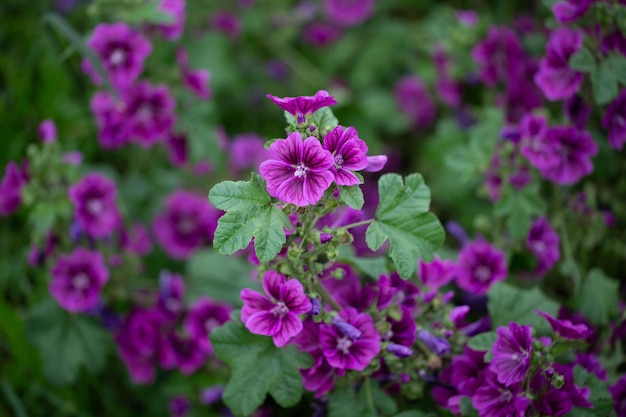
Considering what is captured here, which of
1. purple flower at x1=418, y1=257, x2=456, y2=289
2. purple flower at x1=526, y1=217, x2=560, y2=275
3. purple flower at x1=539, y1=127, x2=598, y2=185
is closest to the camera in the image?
purple flower at x1=418, y1=257, x2=456, y2=289

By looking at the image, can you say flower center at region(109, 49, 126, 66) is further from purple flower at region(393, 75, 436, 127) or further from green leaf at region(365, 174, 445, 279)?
purple flower at region(393, 75, 436, 127)

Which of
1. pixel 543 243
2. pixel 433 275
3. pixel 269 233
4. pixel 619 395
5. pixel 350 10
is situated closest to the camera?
pixel 269 233

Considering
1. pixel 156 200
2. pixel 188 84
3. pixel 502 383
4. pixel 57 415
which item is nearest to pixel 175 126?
pixel 188 84

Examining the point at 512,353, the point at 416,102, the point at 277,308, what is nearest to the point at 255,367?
the point at 277,308

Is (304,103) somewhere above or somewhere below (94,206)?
above

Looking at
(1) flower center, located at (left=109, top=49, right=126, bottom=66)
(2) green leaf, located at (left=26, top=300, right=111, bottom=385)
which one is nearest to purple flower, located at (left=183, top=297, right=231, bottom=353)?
(2) green leaf, located at (left=26, top=300, right=111, bottom=385)

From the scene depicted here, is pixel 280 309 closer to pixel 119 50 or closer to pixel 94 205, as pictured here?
pixel 94 205
